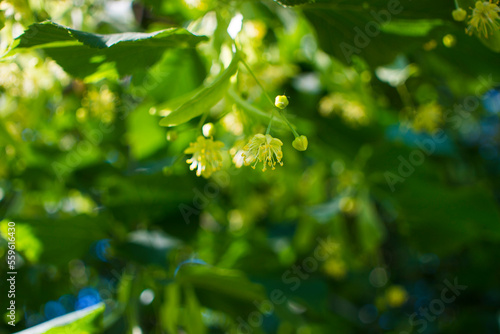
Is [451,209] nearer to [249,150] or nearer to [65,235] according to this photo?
[249,150]

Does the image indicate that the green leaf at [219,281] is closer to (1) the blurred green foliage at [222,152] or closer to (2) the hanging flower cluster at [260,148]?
(1) the blurred green foliage at [222,152]

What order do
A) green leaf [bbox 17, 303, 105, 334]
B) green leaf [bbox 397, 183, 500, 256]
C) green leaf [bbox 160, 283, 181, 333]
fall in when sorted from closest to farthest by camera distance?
green leaf [bbox 17, 303, 105, 334] < green leaf [bbox 160, 283, 181, 333] < green leaf [bbox 397, 183, 500, 256]

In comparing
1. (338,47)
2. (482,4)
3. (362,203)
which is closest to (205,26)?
(338,47)

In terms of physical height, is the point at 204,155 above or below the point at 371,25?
below

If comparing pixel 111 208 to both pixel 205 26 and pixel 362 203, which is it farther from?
pixel 362 203

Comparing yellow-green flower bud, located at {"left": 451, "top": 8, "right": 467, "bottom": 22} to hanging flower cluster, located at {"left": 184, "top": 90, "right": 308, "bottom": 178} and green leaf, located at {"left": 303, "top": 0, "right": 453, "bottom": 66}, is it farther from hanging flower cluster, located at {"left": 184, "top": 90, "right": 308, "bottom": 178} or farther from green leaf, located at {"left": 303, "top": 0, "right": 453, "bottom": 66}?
hanging flower cluster, located at {"left": 184, "top": 90, "right": 308, "bottom": 178}

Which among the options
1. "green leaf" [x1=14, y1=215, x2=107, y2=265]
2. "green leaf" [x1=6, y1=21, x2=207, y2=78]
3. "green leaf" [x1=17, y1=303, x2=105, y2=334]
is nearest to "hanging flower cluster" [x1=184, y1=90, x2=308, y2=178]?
"green leaf" [x1=6, y1=21, x2=207, y2=78]

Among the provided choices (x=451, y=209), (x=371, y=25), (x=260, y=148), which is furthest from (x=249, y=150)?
(x=451, y=209)

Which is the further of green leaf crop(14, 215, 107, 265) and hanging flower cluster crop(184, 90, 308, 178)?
green leaf crop(14, 215, 107, 265)
